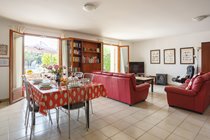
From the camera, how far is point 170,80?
20.9 feet

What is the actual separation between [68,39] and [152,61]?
4.65 m

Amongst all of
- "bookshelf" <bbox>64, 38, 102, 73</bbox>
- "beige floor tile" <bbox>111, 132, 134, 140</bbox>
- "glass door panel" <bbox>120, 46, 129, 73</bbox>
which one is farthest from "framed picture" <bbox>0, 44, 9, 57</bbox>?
"glass door panel" <bbox>120, 46, 129, 73</bbox>

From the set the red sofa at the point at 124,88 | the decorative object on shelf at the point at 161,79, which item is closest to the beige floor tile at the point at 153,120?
the red sofa at the point at 124,88

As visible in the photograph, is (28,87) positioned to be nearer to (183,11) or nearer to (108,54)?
(183,11)

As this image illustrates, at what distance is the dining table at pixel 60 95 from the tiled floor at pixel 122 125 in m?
0.58

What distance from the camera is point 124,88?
345 cm

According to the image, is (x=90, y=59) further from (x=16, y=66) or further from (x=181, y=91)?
(x=181, y=91)

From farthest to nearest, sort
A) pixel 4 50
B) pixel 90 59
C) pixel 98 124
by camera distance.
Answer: pixel 90 59, pixel 4 50, pixel 98 124

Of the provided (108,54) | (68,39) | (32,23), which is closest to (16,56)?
(32,23)

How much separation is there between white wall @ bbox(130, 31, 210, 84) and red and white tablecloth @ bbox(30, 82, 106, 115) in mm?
5155

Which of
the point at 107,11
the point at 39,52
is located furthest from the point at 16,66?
the point at 107,11

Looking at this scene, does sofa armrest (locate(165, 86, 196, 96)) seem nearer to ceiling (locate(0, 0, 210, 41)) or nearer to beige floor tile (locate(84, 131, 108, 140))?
ceiling (locate(0, 0, 210, 41))

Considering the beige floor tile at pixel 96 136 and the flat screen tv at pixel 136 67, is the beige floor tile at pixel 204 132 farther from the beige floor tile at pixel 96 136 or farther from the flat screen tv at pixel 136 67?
the flat screen tv at pixel 136 67

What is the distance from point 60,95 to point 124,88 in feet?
6.49
